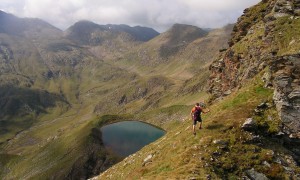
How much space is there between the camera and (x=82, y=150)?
182m

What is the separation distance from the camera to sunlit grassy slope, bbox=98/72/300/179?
30266 mm

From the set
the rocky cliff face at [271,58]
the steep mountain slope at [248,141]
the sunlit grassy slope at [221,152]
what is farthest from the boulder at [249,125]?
the rocky cliff face at [271,58]

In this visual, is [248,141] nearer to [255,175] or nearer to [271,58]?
[255,175]

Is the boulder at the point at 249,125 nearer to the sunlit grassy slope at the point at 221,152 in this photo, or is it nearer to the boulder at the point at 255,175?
the sunlit grassy slope at the point at 221,152

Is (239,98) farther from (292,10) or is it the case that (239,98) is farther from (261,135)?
(292,10)

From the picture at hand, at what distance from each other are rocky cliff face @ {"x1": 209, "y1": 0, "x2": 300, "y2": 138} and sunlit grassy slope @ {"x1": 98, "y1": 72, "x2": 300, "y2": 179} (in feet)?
5.78

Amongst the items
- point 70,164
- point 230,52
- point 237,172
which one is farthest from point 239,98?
point 70,164

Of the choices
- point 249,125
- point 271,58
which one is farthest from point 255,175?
point 271,58

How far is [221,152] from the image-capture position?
3216cm

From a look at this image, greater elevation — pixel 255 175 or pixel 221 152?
pixel 221 152

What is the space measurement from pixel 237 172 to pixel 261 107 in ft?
31.5

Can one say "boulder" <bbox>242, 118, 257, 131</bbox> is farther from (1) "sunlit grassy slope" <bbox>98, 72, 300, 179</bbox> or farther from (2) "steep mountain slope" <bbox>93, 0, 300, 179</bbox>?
(1) "sunlit grassy slope" <bbox>98, 72, 300, 179</bbox>

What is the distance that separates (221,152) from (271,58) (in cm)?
1556

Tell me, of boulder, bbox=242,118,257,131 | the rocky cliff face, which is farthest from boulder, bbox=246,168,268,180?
the rocky cliff face
